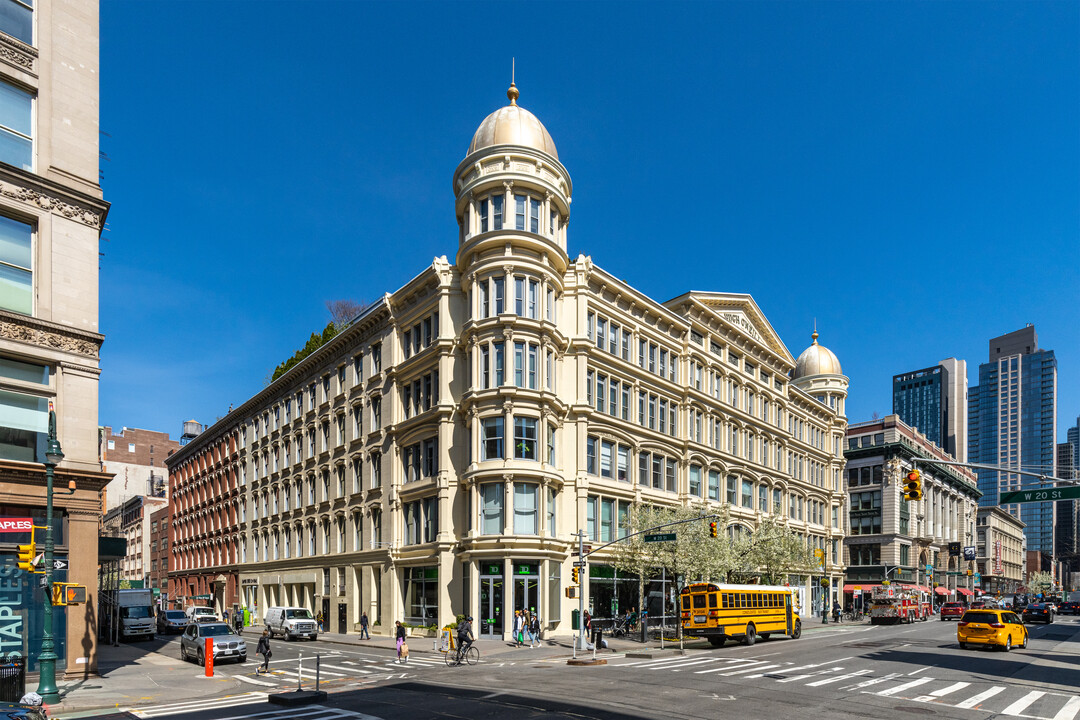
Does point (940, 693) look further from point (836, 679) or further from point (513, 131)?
point (513, 131)

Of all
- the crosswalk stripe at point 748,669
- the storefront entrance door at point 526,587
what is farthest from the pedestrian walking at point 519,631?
the crosswalk stripe at point 748,669

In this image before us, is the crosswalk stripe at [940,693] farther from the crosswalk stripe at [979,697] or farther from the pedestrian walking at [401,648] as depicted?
the pedestrian walking at [401,648]

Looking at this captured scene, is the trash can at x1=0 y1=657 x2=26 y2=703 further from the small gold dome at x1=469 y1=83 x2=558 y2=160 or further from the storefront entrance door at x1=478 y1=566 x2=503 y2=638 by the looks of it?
the small gold dome at x1=469 y1=83 x2=558 y2=160

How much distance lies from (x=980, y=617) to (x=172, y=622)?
5225 cm

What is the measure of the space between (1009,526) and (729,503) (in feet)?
469

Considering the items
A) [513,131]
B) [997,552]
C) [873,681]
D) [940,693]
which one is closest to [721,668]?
[873,681]

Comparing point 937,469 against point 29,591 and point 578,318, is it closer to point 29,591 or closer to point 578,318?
point 578,318

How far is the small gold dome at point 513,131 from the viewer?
48.2 metres

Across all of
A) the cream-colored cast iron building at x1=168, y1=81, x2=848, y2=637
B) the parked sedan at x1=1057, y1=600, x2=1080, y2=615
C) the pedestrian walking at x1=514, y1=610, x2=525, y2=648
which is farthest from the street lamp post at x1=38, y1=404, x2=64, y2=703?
the parked sedan at x1=1057, y1=600, x2=1080, y2=615

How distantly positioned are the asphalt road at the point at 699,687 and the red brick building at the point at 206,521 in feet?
148

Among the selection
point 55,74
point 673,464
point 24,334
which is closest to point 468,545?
point 673,464

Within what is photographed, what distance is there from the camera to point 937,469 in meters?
112

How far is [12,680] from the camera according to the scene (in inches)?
845

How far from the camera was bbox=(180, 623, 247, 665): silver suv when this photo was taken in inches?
1414
